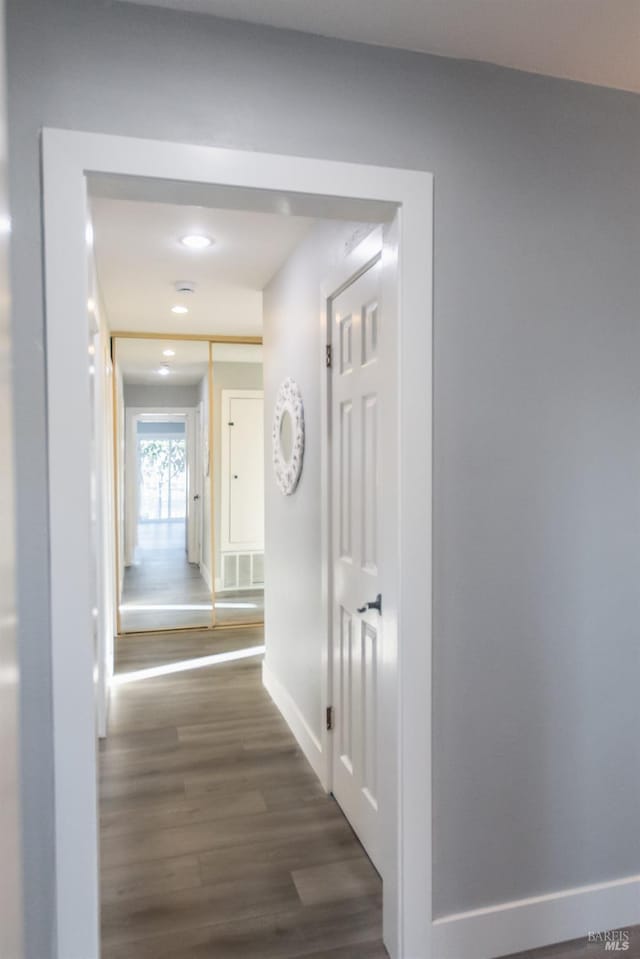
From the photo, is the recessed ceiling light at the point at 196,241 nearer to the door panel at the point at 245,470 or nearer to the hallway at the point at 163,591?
the door panel at the point at 245,470

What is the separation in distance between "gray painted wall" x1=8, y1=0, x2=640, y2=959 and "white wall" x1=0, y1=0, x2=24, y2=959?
1110mm

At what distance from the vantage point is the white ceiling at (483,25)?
1479 mm

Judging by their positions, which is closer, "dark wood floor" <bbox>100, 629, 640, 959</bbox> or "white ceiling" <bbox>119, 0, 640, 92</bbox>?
"white ceiling" <bbox>119, 0, 640, 92</bbox>

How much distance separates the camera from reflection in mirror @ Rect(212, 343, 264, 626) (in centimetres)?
596

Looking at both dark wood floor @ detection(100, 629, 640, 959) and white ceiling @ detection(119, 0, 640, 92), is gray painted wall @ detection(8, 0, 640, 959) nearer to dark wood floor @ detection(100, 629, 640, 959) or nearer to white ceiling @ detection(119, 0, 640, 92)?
white ceiling @ detection(119, 0, 640, 92)

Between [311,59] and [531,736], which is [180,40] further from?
[531,736]

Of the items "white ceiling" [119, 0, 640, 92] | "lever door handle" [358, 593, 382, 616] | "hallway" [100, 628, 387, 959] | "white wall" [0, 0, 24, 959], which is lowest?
"hallway" [100, 628, 387, 959]

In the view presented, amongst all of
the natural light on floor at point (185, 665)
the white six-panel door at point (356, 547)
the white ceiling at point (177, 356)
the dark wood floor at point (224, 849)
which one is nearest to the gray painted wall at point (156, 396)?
the white ceiling at point (177, 356)

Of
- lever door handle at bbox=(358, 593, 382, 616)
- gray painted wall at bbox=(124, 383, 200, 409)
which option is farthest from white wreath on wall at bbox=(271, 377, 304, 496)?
gray painted wall at bbox=(124, 383, 200, 409)

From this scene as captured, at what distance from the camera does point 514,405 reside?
5.85 feet

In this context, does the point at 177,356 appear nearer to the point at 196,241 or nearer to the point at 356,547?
the point at 196,241

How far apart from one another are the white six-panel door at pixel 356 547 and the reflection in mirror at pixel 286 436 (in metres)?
0.63

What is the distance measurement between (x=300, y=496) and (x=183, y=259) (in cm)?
135

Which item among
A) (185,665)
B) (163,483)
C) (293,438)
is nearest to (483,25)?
(293,438)
